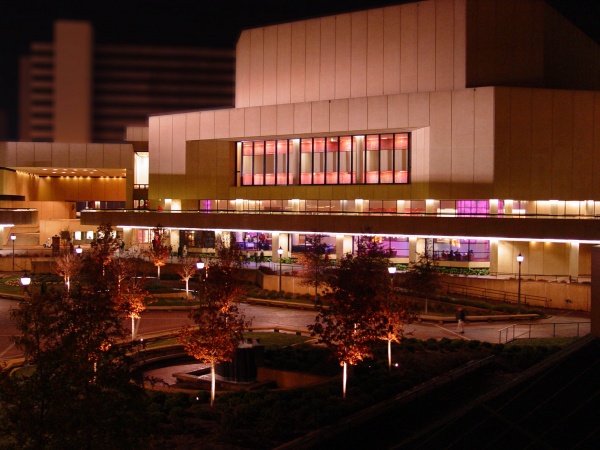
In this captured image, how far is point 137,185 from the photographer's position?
74188 millimetres

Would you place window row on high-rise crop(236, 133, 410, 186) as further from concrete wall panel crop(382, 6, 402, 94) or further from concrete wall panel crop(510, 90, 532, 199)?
concrete wall panel crop(510, 90, 532, 199)

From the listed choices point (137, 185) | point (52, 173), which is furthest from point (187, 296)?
point (52, 173)

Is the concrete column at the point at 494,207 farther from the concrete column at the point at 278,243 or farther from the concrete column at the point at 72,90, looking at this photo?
the concrete column at the point at 72,90

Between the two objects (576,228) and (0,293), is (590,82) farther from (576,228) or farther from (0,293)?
(0,293)

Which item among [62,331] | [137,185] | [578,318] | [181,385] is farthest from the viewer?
[137,185]

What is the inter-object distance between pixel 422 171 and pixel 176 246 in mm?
22228

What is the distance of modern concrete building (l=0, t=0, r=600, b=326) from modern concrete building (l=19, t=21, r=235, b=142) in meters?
52.3

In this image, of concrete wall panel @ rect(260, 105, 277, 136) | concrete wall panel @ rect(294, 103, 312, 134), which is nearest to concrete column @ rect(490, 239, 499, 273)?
concrete wall panel @ rect(294, 103, 312, 134)

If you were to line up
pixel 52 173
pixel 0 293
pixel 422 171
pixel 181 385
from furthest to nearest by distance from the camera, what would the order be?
pixel 52 173 < pixel 422 171 < pixel 0 293 < pixel 181 385

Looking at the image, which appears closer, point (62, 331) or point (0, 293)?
point (62, 331)

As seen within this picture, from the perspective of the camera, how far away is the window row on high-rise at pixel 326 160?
56062 millimetres

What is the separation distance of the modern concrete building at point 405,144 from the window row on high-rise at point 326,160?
0.37 ft

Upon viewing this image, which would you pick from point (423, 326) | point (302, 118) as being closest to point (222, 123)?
point (302, 118)

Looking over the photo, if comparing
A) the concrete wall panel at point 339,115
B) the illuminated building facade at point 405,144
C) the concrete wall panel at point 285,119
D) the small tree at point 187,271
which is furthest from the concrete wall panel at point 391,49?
the small tree at point 187,271
